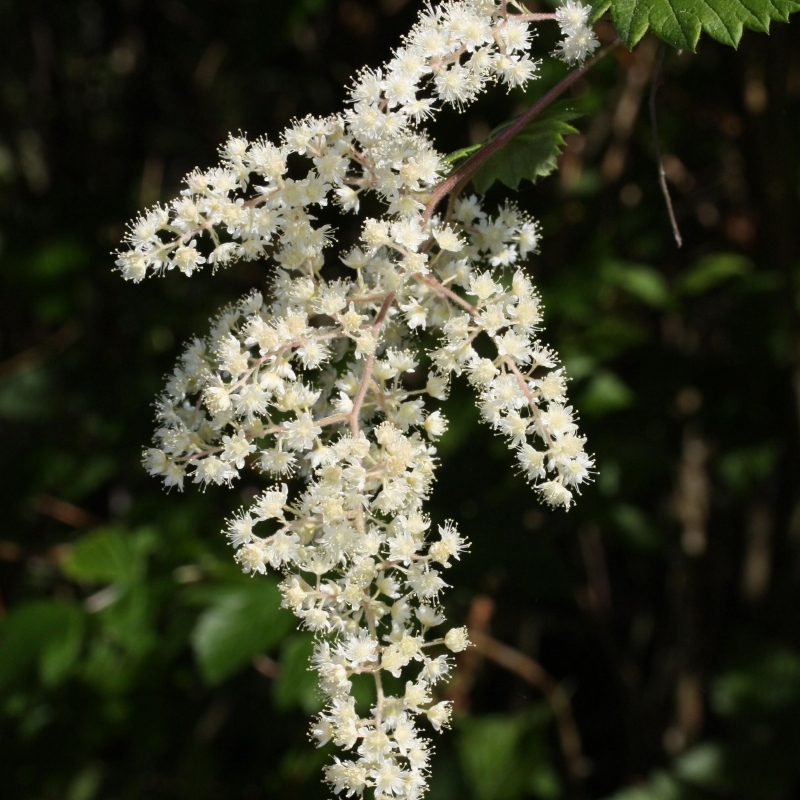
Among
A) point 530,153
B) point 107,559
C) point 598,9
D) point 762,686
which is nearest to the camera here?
point 598,9

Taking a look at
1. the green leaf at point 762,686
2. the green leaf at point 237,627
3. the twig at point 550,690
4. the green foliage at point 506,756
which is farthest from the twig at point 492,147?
the green leaf at point 762,686

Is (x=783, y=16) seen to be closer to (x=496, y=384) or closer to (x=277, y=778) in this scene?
(x=496, y=384)

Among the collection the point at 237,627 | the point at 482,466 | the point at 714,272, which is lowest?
the point at 237,627

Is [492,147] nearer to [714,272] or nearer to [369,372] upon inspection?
[369,372]

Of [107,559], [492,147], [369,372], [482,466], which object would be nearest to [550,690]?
[482,466]

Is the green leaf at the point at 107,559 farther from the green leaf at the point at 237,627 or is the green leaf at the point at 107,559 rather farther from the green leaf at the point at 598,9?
the green leaf at the point at 598,9
